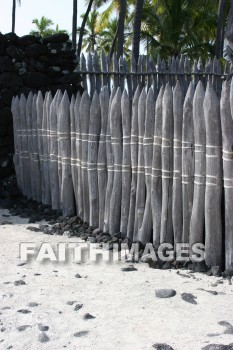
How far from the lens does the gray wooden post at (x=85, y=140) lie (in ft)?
20.6

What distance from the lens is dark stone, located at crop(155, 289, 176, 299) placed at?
4227 mm

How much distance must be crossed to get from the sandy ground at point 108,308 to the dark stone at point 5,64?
153 inches

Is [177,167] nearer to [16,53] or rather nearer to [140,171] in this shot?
[140,171]

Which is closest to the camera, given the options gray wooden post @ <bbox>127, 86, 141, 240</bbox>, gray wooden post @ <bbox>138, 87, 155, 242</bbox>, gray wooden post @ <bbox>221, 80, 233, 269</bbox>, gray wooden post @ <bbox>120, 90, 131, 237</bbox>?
gray wooden post @ <bbox>221, 80, 233, 269</bbox>

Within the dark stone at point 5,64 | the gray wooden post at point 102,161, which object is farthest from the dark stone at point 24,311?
the dark stone at point 5,64

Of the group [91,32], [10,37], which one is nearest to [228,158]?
[10,37]

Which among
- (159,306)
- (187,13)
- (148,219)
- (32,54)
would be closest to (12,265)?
(148,219)

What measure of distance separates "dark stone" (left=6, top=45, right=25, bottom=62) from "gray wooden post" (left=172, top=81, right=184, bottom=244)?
13.4ft

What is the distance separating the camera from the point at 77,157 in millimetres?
6570

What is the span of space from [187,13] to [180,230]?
1924 centimetres

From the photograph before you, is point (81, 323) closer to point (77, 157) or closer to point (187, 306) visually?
point (187, 306)

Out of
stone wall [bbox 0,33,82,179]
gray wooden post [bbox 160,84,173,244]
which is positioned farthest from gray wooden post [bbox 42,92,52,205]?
gray wooden post [bbox 160,84,173,244]

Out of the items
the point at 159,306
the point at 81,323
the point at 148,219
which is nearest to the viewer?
the point at 81,323

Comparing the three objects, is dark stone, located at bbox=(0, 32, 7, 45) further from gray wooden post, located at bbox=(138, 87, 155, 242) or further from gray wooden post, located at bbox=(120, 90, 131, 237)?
gray wooden post, located at bbox=(138, 87, 155, 242)
